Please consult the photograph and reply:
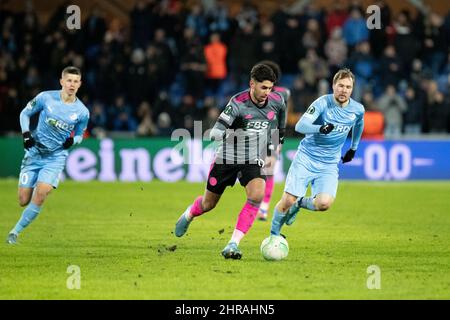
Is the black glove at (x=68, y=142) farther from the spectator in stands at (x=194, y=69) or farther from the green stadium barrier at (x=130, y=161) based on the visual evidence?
the spectator in stands at (x=194, y=69)

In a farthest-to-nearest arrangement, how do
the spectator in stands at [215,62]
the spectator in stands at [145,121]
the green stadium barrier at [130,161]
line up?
the spectator in stands at [215,62] → the spectator in stands at [145,121] → the green stadium barrier at [130,161]

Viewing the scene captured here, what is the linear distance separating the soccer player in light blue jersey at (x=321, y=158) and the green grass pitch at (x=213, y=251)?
1.98 feet

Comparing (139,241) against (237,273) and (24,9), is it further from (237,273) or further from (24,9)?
(24,9)

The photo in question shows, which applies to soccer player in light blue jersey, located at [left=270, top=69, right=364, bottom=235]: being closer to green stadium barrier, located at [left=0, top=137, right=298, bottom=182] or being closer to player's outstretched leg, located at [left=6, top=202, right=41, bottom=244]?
player's outstretched leg, located at [left=6, top=202, right=41, bottom=244]

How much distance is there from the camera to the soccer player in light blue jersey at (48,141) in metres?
12.8

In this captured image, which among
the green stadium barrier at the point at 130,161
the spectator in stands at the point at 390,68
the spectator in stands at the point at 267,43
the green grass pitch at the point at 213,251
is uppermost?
the spectator in stands at the point at 267,43

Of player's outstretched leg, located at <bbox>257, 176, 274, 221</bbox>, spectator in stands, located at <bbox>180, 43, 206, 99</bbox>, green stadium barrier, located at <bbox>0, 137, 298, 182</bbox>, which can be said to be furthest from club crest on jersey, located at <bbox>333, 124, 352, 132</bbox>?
spectator in stands, located at <bbox>180, 43, 206, 99</bbox>

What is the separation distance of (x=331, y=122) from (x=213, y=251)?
2084 millimetres

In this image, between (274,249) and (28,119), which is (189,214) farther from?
(28,119)

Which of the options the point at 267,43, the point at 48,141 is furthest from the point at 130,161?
the point at 48,141

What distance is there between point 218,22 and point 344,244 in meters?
12.7

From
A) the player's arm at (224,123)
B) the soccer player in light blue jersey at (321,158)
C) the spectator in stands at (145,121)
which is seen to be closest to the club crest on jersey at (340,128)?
the soccer player in light blue jersey at (321,158)

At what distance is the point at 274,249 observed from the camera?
36.9 feet

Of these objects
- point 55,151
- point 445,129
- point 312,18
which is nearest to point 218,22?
→ point 312,18
